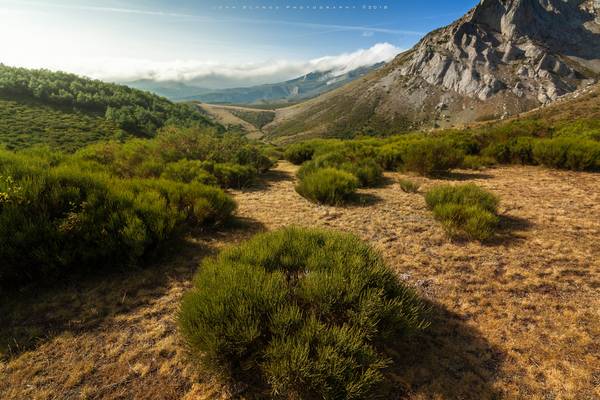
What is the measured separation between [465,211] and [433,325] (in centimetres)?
301

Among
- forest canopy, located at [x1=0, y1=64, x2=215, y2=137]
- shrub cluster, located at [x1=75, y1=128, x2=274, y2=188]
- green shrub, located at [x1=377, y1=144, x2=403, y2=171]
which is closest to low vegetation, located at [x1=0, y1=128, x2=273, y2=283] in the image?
shrub cluster, located at [x1=75, y1=128, x2=274, y2=188]

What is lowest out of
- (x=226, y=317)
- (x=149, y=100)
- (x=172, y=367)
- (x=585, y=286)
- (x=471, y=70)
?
(x=172, y=367)

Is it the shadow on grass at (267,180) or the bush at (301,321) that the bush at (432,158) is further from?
the bush at (301,321)

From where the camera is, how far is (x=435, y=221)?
575 centimetres

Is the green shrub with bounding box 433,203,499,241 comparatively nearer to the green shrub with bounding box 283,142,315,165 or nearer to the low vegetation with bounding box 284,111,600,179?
the low vegetation with bounding box 284,111,600,179

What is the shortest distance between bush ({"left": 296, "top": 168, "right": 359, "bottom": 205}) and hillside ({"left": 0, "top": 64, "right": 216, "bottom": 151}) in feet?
137

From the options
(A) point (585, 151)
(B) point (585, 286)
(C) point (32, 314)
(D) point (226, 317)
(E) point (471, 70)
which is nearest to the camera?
(D) point (226, 317)

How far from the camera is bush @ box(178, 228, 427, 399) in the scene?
2.02m

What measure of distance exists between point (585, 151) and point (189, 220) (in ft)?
40.5

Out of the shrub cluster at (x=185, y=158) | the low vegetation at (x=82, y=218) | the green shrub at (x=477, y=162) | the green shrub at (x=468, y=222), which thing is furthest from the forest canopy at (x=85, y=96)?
the green shrub at (x=468, y=222)

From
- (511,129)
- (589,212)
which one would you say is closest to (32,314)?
(589,212)

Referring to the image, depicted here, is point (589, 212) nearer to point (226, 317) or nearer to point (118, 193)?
point (226, 317)

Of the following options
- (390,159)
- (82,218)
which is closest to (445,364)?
(82,218)

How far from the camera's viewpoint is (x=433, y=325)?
3090 mm
